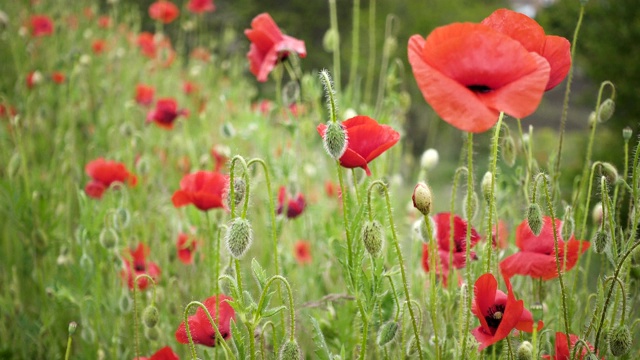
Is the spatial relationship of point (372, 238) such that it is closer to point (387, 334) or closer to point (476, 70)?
point (387, 334)

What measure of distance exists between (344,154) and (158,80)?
417cm

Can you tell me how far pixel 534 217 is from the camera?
113cm

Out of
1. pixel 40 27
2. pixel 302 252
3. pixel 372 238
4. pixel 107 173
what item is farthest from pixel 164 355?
pixel 40 27

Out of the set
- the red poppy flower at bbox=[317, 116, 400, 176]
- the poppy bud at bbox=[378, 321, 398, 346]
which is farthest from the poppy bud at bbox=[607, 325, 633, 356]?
the red poppy flower at bbox=[317, 116, 400, 176]

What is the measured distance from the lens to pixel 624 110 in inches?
215

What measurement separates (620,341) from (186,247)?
1.21 meters

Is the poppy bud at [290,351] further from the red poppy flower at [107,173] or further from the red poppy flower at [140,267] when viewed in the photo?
the red poppy flower at [107,173]

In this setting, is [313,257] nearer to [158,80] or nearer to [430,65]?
[430,65]

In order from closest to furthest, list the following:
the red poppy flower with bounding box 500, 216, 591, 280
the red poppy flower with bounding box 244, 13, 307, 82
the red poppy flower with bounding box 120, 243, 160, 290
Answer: the red poppy flower with bounding box 500, 216, 591, 280 < the red poppy flower with bounding box 244, 13, 307, 82 < the red poppy flower with bounding box 120, 243, 160, 290

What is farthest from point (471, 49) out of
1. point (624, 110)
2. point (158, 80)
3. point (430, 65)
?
point (624, 110)

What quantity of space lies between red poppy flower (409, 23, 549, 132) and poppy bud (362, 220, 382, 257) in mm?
267

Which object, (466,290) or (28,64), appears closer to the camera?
(466,290)

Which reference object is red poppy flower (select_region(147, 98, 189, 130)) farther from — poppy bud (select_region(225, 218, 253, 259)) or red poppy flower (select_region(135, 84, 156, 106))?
poppy bud (select_region(225, 218, 253, 259))

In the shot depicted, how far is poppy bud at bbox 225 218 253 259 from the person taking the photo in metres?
1.07
